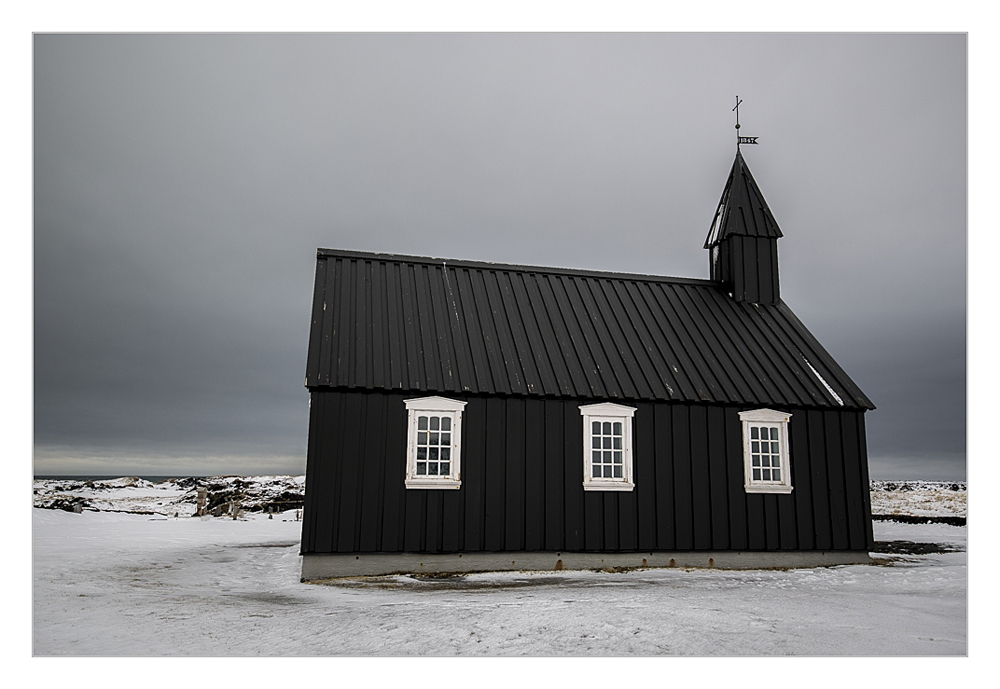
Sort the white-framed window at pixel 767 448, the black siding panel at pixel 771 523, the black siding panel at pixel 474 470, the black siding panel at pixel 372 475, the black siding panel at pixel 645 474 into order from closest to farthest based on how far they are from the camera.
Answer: the black siding panel at pixel 372 475 → the black siding panel at pixel 474 470 → the black siding panel at pixel 645 474 → the black siding panel at pixel 771 523 → the white-framed window at pixel 767 448

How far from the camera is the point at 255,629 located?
7934 mm

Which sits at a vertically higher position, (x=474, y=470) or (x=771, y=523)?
(x=474, y=470)

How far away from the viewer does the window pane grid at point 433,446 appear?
1266 centimetres

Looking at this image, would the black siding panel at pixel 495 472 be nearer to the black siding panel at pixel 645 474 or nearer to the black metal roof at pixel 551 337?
the black metal roof at pixel 551 337

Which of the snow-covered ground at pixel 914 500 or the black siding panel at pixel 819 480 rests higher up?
the black siding panel at pixel 819 480

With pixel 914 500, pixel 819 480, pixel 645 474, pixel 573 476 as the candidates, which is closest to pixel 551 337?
pixel 573 476

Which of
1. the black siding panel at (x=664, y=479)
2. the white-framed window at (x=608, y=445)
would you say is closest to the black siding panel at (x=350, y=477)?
the white-framed window at (x=608, y=445)

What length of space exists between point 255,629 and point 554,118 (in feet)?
26.2

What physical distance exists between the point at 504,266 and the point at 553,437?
191 inches

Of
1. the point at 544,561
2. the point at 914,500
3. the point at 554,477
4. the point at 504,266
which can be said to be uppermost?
the point at 504,266

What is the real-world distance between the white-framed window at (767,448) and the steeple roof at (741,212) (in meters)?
5.51

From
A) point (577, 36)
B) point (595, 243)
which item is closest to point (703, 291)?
point (595, 243)

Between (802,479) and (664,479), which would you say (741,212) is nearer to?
(802,479)

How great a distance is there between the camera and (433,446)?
12664 millimetres
